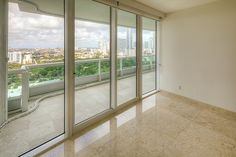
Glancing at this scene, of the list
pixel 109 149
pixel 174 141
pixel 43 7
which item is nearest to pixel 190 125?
Answer: pixel 174 141

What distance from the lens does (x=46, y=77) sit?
270 centimetres

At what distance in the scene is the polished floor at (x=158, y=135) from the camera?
2111 millimetres

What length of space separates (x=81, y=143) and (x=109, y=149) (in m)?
0.45

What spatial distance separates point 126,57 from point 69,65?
1724 millimetres

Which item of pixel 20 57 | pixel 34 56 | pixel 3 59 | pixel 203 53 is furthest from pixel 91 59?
pixel 203 53

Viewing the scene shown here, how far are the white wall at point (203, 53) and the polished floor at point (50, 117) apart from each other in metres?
1.38

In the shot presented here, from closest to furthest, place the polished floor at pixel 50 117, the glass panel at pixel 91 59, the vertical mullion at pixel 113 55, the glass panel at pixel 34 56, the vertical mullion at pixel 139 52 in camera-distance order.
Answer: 1. the polished floor at pixel 50 117
2. the glass panel at pixel 34 56
3. the glass panel at pixel 91 59
4. the vertical mullion at pixel 113 55
5. the vertical mullion at pixel 139 52

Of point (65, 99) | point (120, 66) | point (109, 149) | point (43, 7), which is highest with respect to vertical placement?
point (43, 7)

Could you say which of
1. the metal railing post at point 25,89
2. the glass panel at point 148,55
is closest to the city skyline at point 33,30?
the metal railing post at point 25,89

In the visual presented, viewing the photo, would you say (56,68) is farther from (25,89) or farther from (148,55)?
(148,55)

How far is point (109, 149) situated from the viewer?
7.12 ft

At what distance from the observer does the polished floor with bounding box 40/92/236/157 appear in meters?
2.11

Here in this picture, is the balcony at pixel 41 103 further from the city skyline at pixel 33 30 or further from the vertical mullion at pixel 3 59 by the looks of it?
the city skyline at pixel 33 30

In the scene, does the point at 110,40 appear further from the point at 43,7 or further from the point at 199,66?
the point at 199,66
